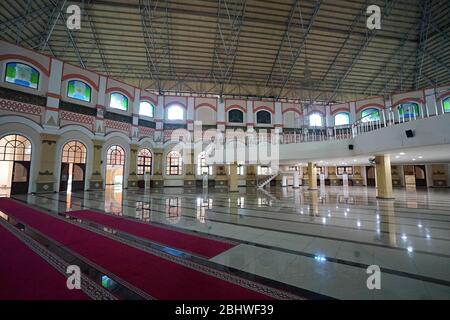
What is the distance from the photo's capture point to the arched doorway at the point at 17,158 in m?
10.9

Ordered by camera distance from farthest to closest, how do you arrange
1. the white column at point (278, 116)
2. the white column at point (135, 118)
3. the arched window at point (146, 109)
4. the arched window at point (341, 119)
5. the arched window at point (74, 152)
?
the arched window at point (341, 119), the white column at point (278, 116), the arched window at point (146, 109), the white column at point (135, 118), the arched window at point (74, 152)

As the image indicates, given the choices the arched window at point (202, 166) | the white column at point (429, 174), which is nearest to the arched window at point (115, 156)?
the arched window at point (202, 166)

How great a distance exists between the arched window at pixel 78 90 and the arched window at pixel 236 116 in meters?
11.9

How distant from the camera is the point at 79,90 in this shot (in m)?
13.9

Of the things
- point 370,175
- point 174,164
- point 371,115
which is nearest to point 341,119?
point 370,175

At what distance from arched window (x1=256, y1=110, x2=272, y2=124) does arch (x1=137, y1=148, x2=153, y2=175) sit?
11058 mm

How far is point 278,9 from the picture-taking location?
578 inches

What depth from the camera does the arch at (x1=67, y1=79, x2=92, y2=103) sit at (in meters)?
13.5

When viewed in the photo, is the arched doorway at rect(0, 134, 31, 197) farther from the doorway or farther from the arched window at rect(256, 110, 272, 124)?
the doorway

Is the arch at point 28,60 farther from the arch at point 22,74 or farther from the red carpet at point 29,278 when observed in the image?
the red carpet at point 29,278

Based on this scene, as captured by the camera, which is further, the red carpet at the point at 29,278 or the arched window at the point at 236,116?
the arched window at the point at 236,116

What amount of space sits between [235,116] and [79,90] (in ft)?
42.4
